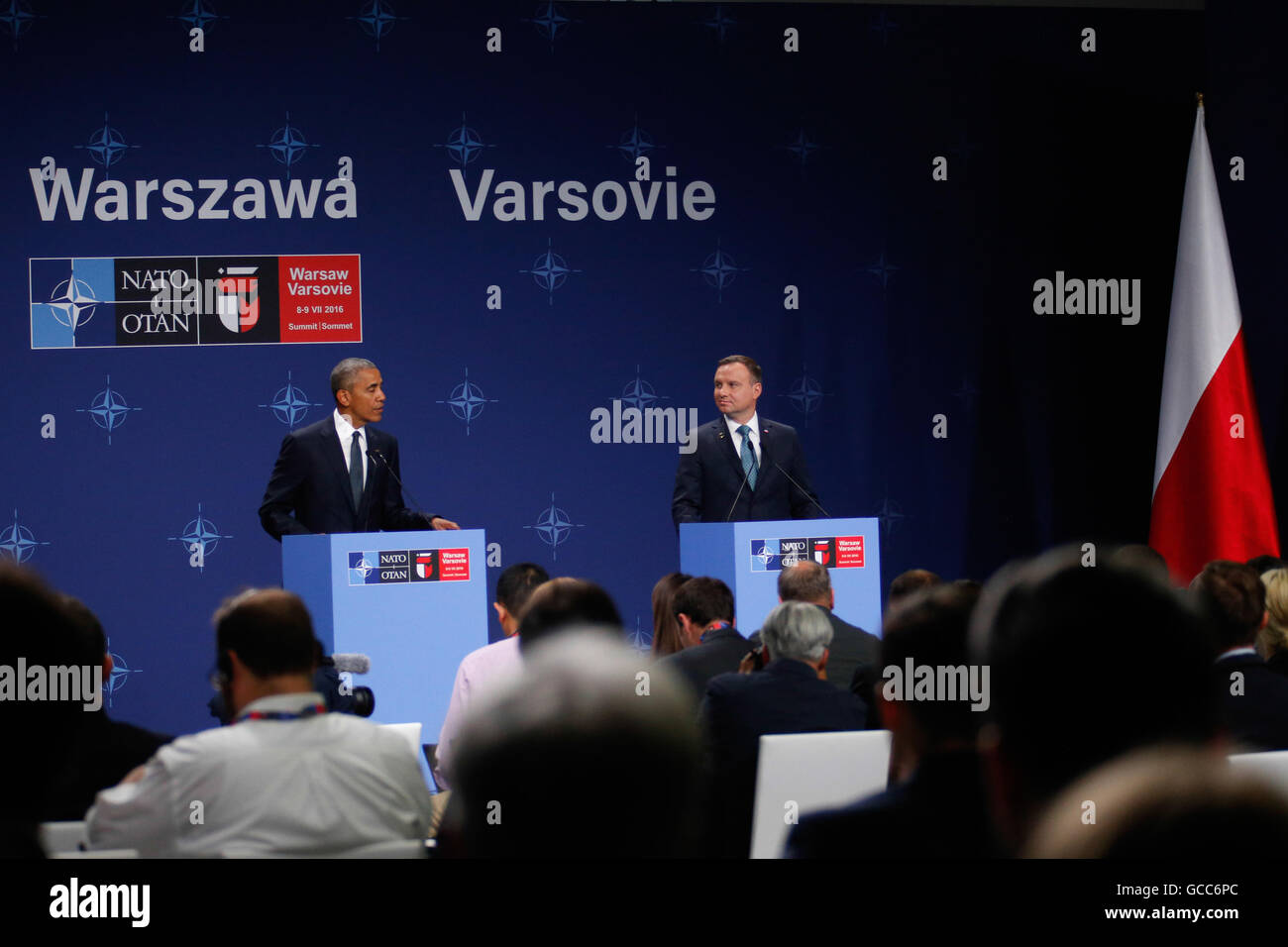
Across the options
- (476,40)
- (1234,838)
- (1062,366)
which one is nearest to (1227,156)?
(1062,366)

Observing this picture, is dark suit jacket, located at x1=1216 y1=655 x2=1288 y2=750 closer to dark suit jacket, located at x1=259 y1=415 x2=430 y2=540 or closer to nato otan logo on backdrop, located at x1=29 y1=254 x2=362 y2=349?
dark suit jacket, located at x1=259 y1=415 x2=430 y2=540

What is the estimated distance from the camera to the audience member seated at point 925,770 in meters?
1.32

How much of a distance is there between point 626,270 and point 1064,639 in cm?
599

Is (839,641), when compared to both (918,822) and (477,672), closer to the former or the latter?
(477,672)

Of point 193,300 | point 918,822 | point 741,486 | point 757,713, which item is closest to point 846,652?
point 757,713

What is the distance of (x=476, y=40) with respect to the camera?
6.92 meters

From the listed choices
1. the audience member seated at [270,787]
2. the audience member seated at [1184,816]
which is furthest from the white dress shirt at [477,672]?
the audience member seated at [1184,816]

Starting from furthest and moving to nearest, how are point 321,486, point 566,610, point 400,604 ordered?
point 321,486, point 400,604, point 566,610

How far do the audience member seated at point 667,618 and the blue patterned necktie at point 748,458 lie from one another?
1.80m

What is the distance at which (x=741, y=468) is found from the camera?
5.61 metres

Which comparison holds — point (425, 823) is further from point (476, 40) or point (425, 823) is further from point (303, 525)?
point (476, 40)

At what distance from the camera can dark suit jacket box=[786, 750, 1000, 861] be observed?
1311mm

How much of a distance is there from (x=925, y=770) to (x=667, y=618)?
229 centimetres

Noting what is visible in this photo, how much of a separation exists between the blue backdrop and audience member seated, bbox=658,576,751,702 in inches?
135
